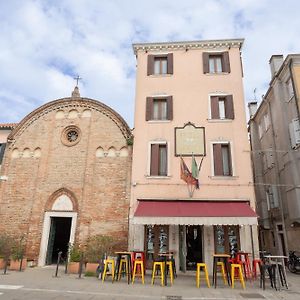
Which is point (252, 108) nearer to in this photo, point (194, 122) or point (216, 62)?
point (216, 62)

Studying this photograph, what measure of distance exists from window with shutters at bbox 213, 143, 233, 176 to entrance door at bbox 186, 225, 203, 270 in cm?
307

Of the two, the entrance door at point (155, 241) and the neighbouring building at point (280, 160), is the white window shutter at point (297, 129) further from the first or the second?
the entrance door at point (155, 241)

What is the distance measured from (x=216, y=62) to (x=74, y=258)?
13.4 m

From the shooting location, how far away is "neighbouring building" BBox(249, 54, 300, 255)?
611 inches

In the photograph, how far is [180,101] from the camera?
50.0ft

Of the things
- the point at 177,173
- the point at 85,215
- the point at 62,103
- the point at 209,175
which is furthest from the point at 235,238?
the point at 62,103

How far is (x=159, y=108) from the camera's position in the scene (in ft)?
50.8

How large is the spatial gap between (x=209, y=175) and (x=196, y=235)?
122 inches

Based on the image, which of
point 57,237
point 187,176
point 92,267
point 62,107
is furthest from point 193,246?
point 62,107

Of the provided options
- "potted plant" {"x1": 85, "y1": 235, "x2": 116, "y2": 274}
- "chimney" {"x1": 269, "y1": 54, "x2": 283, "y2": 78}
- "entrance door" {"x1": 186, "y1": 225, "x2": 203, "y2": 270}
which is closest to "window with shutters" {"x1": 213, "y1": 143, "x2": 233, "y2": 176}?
"entrance door" {"x1": 186, "y1": 225, "x2": 203, "y2": 270}

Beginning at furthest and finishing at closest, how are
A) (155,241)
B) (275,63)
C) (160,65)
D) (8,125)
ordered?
1. (275,63)
2. (8,125)
3. (160,65)
4. (155,241)

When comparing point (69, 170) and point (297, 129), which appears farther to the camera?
point (69, 170)

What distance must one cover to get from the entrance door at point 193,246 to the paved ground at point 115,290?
84.6 inches

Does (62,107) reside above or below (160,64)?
below
